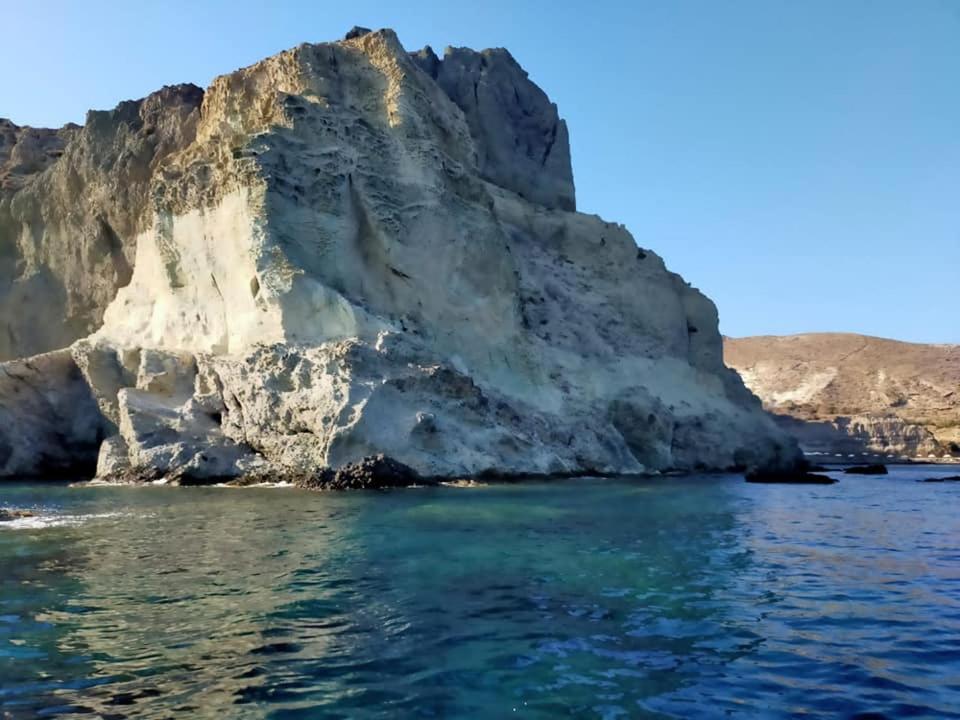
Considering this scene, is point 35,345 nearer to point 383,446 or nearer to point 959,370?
point 383,446

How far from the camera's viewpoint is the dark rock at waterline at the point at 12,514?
16508mm

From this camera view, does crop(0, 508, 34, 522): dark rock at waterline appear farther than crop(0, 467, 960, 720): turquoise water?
Yes

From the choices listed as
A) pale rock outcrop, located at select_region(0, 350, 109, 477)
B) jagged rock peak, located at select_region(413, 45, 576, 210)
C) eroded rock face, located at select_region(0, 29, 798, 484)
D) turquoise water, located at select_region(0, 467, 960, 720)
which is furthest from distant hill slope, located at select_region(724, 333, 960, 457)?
pale rock outcrop, located at select_region(0, 350, 109, 477)

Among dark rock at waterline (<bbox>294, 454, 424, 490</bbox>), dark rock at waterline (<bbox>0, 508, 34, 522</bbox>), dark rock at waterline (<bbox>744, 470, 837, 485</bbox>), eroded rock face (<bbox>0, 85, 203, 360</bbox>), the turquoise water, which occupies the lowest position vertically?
dark rock at waterline (<bbox>744, 470, 837, 485</bbox>)

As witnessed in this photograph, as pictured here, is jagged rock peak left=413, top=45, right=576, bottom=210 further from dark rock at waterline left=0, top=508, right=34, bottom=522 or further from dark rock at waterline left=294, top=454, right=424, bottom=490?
dark rock at waterline left=0, top=508, right=34, bottom=522

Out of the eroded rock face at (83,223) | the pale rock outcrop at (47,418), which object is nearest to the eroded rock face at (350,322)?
the eroded rock face at (83,223)

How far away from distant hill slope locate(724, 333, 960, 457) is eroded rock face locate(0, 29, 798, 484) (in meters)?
30.4

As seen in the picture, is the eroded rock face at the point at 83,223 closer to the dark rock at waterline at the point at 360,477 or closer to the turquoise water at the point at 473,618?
the dark rock at waterline at the point at 360,477

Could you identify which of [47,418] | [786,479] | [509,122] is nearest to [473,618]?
[786,479]

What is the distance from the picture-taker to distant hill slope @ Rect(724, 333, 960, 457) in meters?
68.0

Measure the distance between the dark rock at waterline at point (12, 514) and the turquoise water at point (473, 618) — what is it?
1.22 m

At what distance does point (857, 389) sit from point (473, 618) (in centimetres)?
8483

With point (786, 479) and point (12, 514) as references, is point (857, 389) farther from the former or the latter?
point (12, 514)

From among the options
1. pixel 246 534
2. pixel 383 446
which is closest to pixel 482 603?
pixel 246 534
